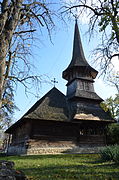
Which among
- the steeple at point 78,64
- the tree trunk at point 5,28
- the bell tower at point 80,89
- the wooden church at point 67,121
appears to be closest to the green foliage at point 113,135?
the wooden church at point 67,121

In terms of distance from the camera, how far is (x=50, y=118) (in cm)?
1418

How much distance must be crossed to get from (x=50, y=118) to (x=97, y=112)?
19.7 ft

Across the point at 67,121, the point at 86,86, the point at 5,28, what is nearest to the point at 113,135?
the point at 86,86

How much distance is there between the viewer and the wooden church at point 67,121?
14.0 m

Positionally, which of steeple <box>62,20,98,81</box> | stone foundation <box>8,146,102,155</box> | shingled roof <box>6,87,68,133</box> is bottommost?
stone foundation <box>8,146,102,155</box>

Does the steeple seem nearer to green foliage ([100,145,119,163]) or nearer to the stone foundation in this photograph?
the stone foundation

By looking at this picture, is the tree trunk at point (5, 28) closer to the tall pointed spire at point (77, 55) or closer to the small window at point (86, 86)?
the small window at point (86, 86)

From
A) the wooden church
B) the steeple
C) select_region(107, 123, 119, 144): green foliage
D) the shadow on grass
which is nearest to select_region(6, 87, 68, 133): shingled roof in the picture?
the wooden church

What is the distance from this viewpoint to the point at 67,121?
Answer: 48.1ft

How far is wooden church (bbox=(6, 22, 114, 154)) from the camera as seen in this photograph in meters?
14.0

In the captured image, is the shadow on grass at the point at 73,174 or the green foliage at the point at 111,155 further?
the green foliage at the point at 111,155

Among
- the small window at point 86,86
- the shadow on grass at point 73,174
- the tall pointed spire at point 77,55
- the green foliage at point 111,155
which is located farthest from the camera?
the tall pointed spire at point 77,55

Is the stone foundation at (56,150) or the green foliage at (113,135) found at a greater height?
the green foliage at (113,135)

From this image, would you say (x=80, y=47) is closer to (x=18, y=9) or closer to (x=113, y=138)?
(x=113, y=138)
